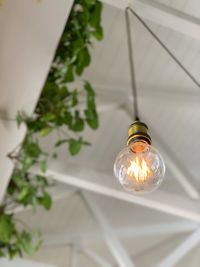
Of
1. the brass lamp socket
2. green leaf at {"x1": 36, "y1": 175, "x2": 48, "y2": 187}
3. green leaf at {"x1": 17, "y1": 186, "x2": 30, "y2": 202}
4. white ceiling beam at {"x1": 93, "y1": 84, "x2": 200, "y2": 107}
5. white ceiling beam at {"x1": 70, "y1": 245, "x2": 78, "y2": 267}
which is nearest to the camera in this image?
the brass lamp socket

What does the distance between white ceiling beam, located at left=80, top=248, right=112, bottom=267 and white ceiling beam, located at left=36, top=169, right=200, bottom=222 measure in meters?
2.74

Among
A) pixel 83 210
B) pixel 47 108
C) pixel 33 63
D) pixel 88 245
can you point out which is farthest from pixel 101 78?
pixel 88 245

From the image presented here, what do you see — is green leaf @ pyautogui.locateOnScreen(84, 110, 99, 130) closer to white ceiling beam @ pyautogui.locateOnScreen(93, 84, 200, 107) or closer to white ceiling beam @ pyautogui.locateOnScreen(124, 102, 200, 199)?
white ceiling beam @ pyautogui.locateOnScreen(93, 84, 200, 107)

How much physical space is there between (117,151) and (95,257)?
2.05m

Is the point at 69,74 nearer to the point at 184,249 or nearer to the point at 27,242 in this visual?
the point at 27,242

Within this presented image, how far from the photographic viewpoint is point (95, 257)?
22.0 feet

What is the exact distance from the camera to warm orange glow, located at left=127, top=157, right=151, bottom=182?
6.03 feet

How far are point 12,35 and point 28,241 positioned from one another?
1408mm

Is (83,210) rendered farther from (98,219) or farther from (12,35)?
(12,35)

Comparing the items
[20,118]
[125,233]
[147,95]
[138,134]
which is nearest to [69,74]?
[20,118]

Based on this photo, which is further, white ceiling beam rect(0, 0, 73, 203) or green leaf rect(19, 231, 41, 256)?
green leaf rect(19, 231, 41, 256)

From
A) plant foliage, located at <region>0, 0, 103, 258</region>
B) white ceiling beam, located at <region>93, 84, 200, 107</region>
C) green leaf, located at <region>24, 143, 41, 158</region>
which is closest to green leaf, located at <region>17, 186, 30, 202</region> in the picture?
plant foliage, located at <region>0, 0, 103, 258</region>

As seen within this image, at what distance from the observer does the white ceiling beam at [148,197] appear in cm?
389

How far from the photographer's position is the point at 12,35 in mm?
2312
